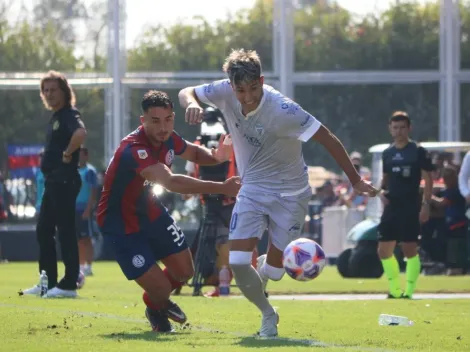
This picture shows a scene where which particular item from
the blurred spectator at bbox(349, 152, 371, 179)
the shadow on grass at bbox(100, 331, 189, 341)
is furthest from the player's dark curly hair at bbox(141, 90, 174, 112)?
the blurred spectator at bbox(349, 152, 371, 179)

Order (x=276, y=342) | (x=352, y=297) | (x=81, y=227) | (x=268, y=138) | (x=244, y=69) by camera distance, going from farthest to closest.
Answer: (x=81, y=227) → (x=352, y=297) → (x=268, y=138) → (x=244, y=69) → (x=276, y=342)

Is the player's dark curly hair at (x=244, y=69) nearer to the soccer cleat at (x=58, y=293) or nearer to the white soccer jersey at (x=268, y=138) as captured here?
the white soccer jersey at (x=268, y=138)

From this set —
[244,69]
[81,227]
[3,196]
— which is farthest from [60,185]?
[3,196]

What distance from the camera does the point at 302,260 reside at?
9023 mm

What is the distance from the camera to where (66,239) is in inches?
527

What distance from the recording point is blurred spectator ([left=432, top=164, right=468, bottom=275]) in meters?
20.3

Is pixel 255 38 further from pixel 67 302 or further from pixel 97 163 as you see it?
pixel 67 302

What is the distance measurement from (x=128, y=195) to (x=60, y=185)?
365cm

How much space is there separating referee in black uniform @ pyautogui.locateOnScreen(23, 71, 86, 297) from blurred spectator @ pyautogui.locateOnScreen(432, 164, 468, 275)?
8537 mm

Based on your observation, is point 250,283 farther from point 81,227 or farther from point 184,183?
point 81,227

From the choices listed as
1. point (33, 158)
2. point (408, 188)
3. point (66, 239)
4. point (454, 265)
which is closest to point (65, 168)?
point (66, 239)

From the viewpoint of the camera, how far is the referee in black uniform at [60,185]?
1318cm

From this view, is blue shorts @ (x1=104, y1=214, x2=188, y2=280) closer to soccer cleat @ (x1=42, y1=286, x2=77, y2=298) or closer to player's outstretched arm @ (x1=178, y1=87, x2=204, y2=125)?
player's outstretched arm @ (x1=178, y1=87, x2=204, y2=125)

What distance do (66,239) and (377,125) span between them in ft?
50.9
